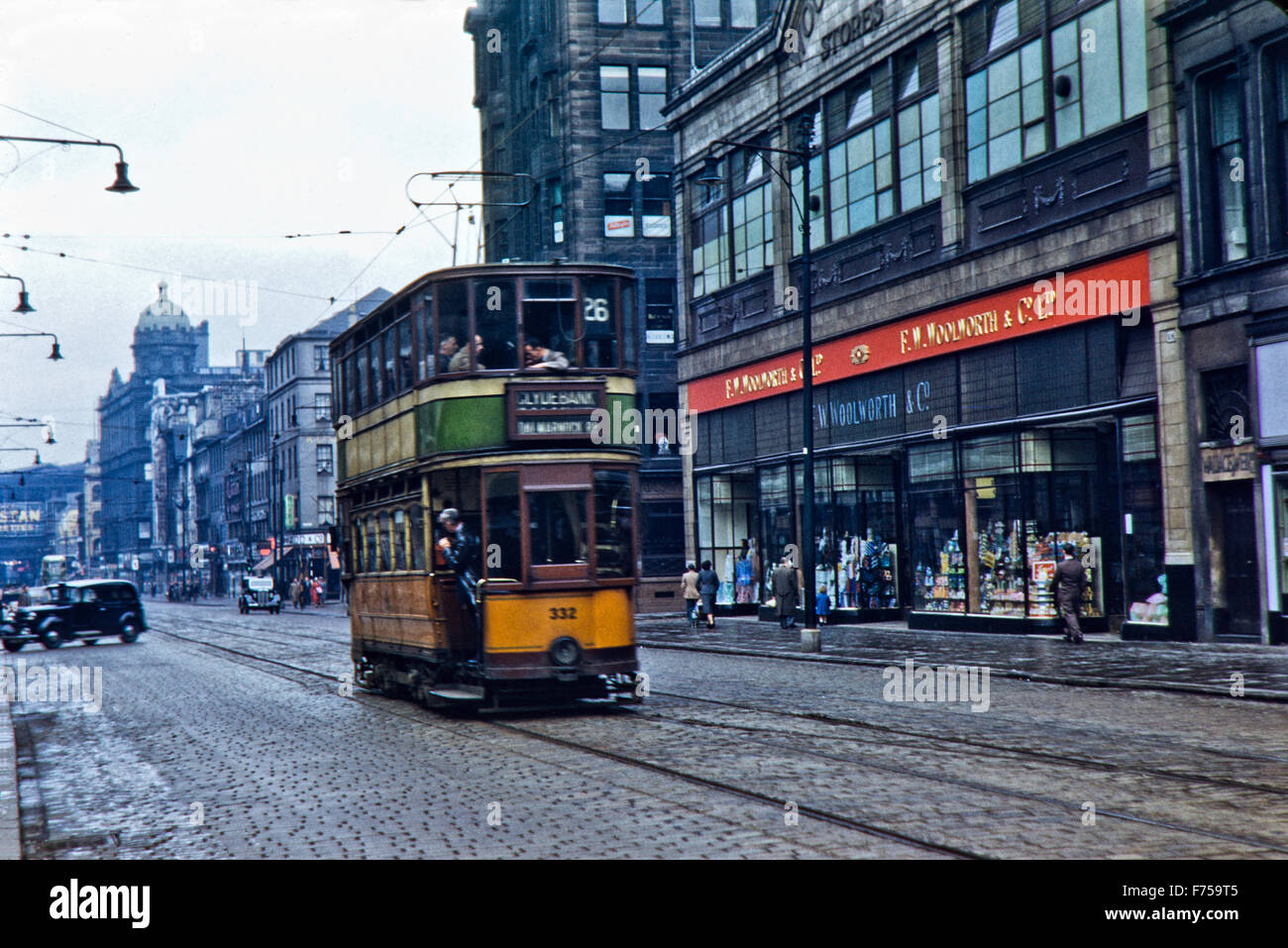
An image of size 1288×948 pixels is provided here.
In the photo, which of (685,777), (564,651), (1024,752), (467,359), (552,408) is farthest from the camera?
(467,359)

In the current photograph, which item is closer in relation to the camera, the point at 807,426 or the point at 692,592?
the point at 807,426

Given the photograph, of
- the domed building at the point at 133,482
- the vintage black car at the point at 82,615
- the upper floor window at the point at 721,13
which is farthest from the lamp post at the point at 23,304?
the domed building at the point at 133,482

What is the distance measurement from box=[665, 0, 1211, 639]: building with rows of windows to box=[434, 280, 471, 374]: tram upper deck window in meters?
11.3

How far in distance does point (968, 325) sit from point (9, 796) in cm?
2121

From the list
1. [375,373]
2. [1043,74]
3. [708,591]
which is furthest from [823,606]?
[375,373]

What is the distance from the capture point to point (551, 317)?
16.1 m

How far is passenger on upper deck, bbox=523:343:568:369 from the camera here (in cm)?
1582

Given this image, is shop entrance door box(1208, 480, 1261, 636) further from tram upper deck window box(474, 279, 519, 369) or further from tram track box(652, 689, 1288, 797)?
tram upper deck window box(474, 279, 519, 369)

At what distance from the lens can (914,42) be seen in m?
30.5

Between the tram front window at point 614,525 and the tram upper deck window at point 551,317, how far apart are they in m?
1.34

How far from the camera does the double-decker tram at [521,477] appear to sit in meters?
15.5

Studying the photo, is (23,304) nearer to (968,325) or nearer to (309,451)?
(968,325)
